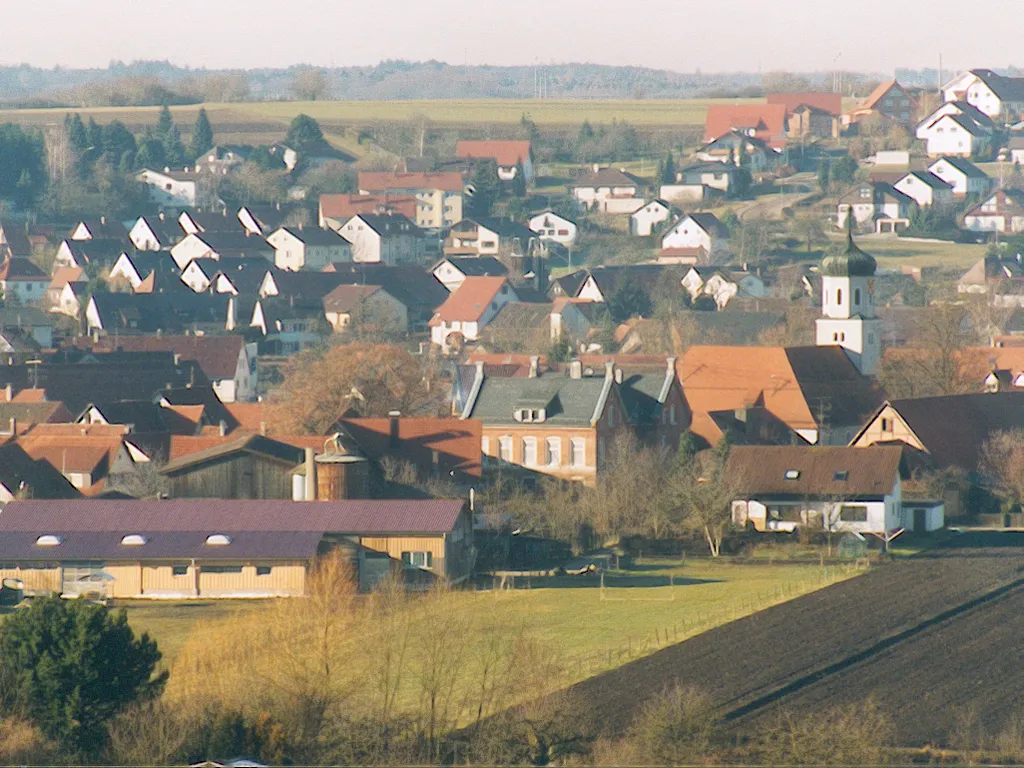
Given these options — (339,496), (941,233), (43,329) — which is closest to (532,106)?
(941,233)

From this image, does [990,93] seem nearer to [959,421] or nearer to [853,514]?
[959,421]

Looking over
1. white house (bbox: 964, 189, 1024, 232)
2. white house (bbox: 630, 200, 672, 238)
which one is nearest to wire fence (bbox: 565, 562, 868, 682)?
white house (bbox: 630, 200, 672, 238)

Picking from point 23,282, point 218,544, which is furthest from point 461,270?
point 218,544

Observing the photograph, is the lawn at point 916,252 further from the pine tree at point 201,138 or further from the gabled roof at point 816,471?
the gabled roof at point 816,471

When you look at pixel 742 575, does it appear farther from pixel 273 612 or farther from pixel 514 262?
pixel 514 262

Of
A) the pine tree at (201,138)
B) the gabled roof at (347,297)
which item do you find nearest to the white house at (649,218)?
the gabled roof at (347,297)

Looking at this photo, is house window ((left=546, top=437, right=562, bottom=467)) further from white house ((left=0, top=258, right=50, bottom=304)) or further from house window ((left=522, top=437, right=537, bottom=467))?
white house ((left=0, top=258, right=50, bottom=304))
